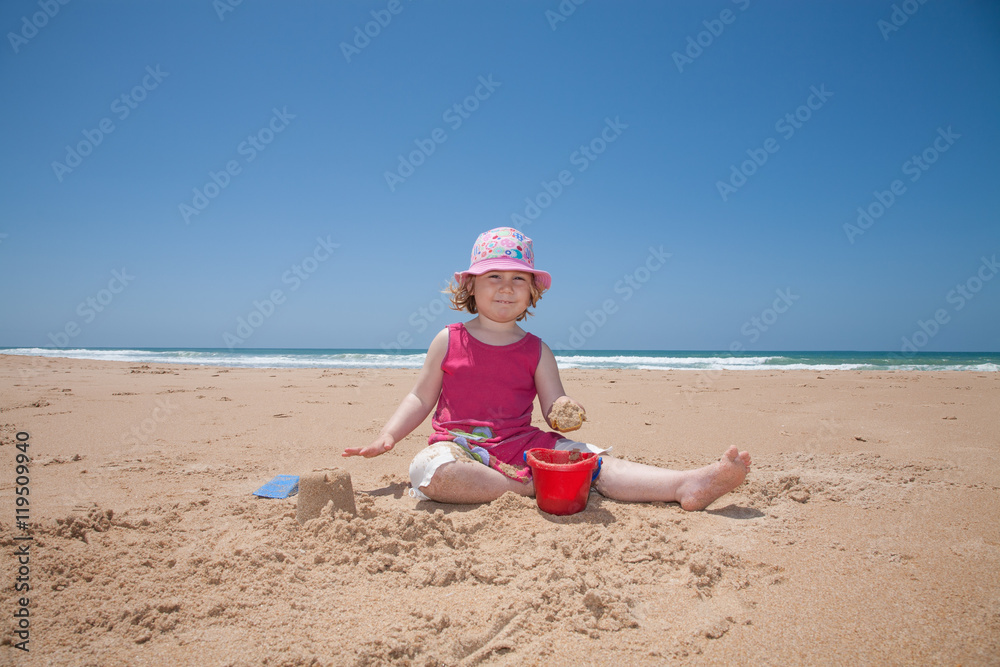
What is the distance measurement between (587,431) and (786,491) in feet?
6.25

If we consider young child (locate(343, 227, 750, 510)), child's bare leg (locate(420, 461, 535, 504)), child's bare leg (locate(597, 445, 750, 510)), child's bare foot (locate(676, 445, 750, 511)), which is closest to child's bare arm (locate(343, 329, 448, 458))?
young child (locate(343, 227, 750, 510))

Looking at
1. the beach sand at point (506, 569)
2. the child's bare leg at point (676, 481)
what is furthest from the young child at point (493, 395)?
the beach sand at point (506, 569)

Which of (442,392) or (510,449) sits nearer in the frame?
(510,449)

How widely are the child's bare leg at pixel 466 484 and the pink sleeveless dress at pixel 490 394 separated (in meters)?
0.25

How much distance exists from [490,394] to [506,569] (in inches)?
47.9

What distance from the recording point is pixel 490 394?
2746 mm

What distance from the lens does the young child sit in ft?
7.76

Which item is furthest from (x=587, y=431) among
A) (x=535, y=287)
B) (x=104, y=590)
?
(x=104, y=590)

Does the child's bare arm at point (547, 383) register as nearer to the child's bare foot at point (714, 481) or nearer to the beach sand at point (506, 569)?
the beach sand at point (506, 569)

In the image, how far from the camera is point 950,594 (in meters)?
1.42

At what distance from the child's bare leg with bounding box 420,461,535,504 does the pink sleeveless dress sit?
25cm

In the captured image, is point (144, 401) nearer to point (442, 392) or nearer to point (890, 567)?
point (442, 392)

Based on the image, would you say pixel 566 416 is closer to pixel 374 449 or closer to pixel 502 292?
pixel 502 292

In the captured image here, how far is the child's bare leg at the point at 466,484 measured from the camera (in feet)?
7.45
